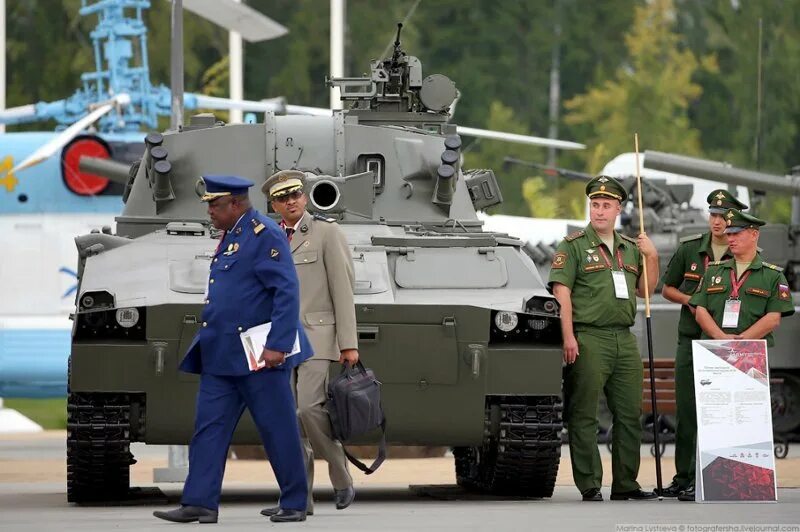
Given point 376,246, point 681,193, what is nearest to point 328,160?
point 376,246

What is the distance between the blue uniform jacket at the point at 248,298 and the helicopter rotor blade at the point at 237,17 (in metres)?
18.0

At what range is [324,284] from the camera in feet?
42.5

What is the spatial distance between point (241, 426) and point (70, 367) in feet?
3.50

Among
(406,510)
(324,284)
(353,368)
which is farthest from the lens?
(406,510)

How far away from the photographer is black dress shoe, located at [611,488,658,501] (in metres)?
14.7

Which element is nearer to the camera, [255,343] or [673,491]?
[255,343]

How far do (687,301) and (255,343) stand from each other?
13.2 feet

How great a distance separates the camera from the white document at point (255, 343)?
470 inches

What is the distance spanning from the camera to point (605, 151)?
62.3m

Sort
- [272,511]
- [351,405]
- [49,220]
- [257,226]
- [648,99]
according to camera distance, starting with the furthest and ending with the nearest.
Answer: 1. [648,99]
2. [49,220]
3. [351,405]
4. [272,511]
5. [257,226]

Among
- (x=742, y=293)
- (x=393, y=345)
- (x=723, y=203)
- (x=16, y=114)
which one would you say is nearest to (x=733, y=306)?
(x=742, y=293)

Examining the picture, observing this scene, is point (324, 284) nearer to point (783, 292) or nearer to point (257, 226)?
point (257, 226)

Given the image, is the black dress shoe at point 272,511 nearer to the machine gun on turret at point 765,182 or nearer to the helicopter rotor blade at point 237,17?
the machine gun on turret at point 765,182

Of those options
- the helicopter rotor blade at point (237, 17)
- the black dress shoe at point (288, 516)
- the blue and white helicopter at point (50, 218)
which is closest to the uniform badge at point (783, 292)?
the black dress shoe at point (288, 516)
